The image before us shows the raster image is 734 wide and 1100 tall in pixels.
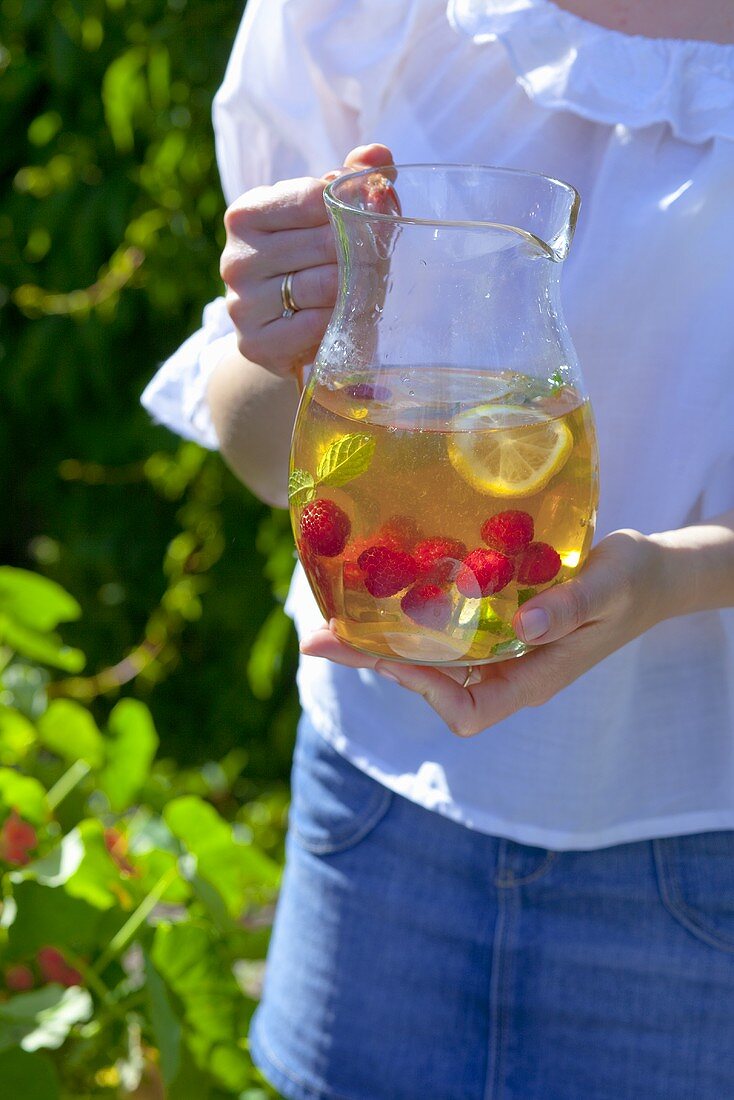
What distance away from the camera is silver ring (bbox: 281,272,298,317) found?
3.81 feet

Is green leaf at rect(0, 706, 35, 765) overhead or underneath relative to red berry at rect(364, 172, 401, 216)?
underneath

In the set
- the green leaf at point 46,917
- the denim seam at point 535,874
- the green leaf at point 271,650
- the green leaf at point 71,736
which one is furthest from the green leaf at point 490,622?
the green leaf at point 271,650

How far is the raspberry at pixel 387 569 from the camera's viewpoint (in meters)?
1.00

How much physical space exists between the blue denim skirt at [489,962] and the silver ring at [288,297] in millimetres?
567

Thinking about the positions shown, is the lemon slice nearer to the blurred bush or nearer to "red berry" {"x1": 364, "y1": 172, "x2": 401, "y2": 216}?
"red berry" {"x1": 364, "y1": 172, "x2": 401, "y2": 216}

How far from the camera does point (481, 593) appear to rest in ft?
3.34

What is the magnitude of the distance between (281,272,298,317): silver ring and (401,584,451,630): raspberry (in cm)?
30

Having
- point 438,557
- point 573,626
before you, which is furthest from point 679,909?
point 438,557

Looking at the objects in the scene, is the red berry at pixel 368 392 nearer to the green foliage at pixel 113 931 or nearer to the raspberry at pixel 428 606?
the raspberry at pixel 428 606

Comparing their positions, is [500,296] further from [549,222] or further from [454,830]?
[454,830]

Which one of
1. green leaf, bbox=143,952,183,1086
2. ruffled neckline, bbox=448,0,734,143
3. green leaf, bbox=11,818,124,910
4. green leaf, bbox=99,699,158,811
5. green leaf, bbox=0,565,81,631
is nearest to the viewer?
ruffled neckline, bbox=448,0,734,143

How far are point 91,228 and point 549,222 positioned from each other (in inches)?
80.5

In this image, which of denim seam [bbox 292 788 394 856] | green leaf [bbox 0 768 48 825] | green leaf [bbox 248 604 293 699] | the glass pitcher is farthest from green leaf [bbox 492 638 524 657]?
green leaf [bbox 248 604 293 699]

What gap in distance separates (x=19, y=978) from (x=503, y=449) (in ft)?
3.50
